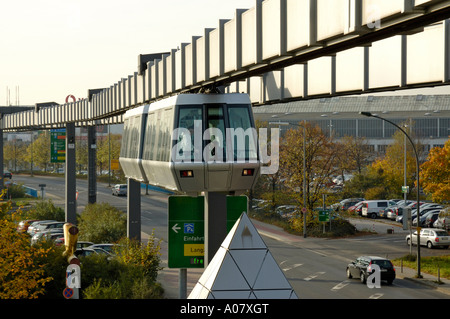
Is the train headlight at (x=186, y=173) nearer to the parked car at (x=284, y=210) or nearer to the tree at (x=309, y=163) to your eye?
the tree at (x=309, y=163)

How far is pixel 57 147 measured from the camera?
68500 mm

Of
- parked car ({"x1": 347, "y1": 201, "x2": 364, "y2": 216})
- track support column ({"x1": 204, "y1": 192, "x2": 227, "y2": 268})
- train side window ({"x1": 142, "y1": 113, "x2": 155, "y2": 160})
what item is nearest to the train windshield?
track support column ({"x1": 204, "y1": 192, "x2": 227, "y2": 268})

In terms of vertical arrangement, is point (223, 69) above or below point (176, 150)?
above

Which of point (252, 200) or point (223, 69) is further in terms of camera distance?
point (252, 200)

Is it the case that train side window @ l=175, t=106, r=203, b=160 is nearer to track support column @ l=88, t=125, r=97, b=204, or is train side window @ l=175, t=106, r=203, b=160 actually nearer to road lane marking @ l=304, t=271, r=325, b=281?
road lane marking @ l=304, t=271, r=325, b=281

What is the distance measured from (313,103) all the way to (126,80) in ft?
270

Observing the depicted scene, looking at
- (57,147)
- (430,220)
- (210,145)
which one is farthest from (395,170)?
(210,145)

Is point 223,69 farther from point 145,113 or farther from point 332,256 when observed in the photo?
point 332,256

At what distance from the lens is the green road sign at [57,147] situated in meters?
67.8

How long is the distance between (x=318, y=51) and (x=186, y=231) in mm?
9240
